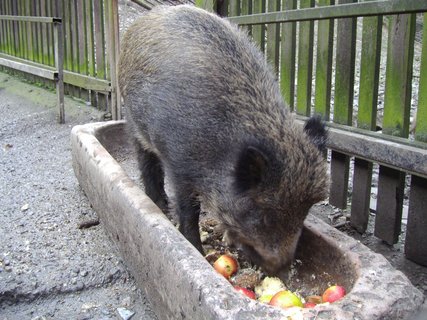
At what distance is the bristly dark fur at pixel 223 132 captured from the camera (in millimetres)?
2324

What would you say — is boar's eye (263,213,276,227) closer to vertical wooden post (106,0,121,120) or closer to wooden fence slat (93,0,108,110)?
vertical wooden post (106,0,121,120)

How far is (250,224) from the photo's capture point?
2.42 m

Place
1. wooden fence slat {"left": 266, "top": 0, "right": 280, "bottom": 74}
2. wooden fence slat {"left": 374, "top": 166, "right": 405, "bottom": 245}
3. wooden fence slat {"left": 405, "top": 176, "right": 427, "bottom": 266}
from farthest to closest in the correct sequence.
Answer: wooden fence slat {"left": 266, "top": 0, "right": 280, "bottom": 74} < wooden fence slat {"left": 374, "top": 166, "right": 405, "bottom": 245} < wooden fence slat {"left": 405, "top": 176, "right": 427, "bottom": 266}

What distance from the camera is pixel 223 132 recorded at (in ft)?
8.65

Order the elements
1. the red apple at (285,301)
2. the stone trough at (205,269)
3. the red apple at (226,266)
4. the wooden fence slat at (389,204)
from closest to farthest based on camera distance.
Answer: the stone trough at (205,269), the red apple at (285,301), the red apple at (226,266), the wooden fence slat at (389,204)

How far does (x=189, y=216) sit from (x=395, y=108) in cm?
Result: 142

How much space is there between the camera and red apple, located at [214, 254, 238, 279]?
267 cm

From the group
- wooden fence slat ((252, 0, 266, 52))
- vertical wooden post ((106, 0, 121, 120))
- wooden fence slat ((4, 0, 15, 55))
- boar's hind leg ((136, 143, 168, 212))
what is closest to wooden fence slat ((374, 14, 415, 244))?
wooden fence slat ((252, 0, 266, 52))

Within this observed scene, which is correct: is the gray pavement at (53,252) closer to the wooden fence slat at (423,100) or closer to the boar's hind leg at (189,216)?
the boar's hind leg at (189,216)

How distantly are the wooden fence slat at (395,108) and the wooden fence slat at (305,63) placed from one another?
765 millimetres

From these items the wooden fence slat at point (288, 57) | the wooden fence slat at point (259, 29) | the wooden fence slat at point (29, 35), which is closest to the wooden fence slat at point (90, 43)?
the wooden fence slat at point (29, 35)

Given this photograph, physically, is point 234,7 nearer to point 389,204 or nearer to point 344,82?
point 344,82

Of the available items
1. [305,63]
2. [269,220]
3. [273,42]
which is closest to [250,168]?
[269,220]

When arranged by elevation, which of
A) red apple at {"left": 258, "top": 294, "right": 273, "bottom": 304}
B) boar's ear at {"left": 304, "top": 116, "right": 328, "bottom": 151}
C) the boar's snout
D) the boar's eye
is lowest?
red apple at {"left": 258, "top": 294, "right": 273, "bottom": 304}
